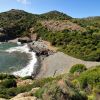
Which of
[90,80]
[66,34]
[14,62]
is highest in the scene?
[90,80]

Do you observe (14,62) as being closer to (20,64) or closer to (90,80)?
(20,64)

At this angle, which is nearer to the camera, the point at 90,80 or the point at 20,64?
the point at 90,80

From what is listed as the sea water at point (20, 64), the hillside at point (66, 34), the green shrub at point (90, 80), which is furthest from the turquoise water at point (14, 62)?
the green shrub at point (90, 80)

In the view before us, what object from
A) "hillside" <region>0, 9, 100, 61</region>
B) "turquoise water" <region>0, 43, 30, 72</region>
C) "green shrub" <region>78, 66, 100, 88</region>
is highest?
"green shrub" <region>78, 66, 100, 88</region>

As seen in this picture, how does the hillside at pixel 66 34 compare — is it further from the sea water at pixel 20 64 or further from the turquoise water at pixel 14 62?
the turquoise water at pixel 14 62

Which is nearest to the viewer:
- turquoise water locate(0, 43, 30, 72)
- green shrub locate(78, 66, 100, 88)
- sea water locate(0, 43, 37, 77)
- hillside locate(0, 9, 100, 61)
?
green shrub locate(78, 66, 100, 88)

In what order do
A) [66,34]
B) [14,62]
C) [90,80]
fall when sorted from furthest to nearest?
[66,34], [14,62], [90,80]

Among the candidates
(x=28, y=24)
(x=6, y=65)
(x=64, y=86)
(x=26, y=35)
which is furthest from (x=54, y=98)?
(x=28, y=24)

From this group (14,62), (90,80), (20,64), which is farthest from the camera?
(14,62)

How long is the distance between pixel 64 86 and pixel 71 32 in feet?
381

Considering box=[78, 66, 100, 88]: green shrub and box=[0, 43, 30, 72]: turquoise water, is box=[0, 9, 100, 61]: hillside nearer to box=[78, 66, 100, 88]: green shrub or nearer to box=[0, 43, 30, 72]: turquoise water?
box=[0, 43, 30, 72]: turquoise water

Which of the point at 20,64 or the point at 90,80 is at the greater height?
the point at 90,80

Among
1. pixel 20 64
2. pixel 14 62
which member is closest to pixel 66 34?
pixel 14 62

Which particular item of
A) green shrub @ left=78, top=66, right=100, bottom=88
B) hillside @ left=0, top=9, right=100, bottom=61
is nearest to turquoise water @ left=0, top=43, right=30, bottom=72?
hillside @ left=0, top=9, right=100, bottom=61
